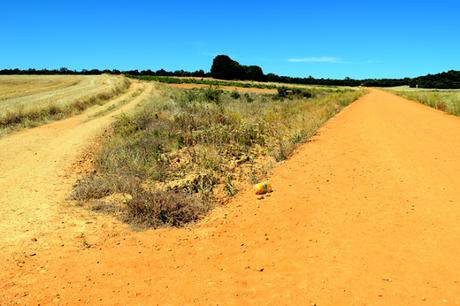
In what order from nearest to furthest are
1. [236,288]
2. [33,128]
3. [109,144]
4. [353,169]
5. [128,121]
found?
[236,288] < [353,169] < [109,144] < [128,121] < [33,128]

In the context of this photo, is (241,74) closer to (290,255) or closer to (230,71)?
(230,71)

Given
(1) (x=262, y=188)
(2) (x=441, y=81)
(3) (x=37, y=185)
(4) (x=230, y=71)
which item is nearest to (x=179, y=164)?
(3) (x=37, y=185)

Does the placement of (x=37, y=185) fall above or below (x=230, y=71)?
below

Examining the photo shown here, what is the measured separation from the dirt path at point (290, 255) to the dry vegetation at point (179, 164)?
51 cm

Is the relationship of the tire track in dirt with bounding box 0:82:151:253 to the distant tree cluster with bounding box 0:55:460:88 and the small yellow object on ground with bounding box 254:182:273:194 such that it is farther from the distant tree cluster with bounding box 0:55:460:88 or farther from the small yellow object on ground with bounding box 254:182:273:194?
the distant tree cluster with bounding box 0:55:460:88

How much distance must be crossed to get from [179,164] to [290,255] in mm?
5640

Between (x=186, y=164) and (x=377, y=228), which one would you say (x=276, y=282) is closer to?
(x=377, y=228)

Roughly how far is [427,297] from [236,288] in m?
1.78

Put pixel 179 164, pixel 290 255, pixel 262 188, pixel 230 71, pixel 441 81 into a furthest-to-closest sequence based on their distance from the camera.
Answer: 1. pixel 230 71
2. pixel 441 81
3. pixel 179 164
4. pixel 262 188
5. pixel 290 255

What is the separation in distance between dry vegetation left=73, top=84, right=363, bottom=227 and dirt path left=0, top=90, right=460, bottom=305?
51cm

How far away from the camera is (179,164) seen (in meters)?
10.7

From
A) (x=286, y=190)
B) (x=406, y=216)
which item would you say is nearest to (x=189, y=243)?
(x=286, y=190)

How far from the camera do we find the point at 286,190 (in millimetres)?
7859

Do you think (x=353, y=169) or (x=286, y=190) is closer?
(x=286, y=190)
